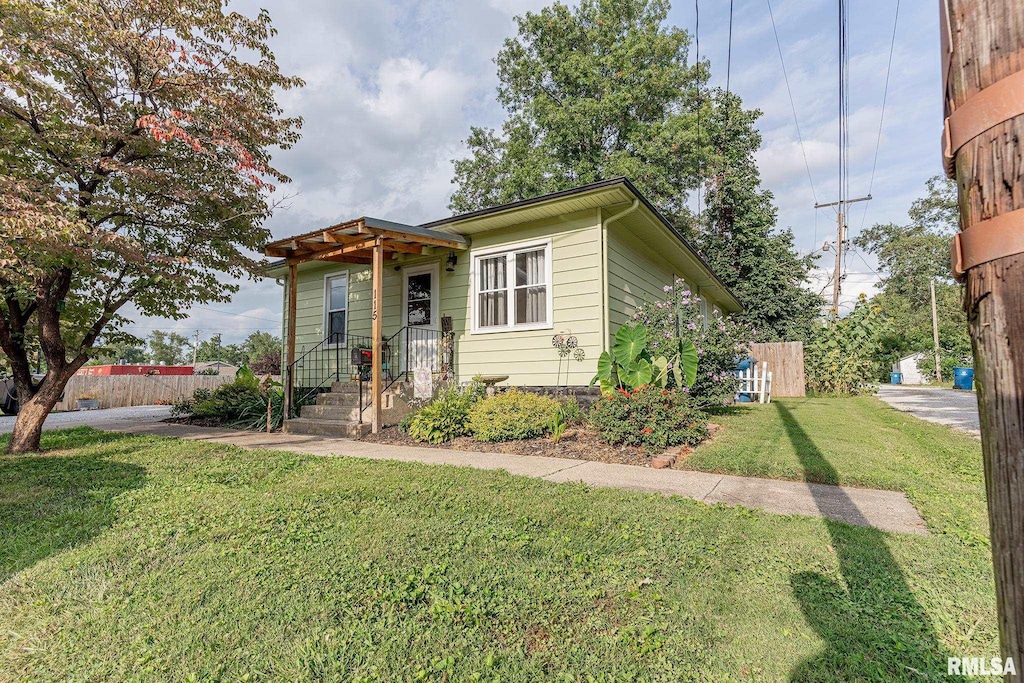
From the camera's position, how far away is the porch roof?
24.4ft

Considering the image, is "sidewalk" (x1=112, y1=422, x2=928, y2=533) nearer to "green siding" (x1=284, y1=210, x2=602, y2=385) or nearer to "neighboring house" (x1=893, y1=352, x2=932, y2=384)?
"green siding" (x1=284, y1=210, x2=602, y2=385)

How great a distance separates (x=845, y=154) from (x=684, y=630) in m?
12.2

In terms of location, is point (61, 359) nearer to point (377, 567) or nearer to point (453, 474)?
point (453, 474)

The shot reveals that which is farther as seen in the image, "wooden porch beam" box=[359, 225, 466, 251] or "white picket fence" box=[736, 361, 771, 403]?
"white picket fence" box=[736, 361, 771, 403]

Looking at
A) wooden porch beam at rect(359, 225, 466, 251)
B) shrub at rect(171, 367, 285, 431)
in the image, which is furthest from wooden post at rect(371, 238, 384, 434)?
shrub at rect(171, 367, 285, 431)

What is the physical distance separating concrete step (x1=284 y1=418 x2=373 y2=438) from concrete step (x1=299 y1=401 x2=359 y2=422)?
5.3 inches

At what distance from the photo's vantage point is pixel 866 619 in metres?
2.06

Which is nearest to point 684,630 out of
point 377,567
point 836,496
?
point 377,567

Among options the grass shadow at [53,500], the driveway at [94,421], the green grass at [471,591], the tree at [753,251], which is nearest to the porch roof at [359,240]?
the grass shadow at [53,500]

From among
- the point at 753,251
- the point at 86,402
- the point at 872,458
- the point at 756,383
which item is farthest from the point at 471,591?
the point at 86,402

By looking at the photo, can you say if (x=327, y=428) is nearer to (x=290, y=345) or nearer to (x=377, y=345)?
(x=377, y=345)

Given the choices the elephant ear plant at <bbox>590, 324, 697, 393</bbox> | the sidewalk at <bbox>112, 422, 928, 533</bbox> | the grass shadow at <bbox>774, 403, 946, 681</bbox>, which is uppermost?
the elephant ear plant at <bbox>590, 324, 697, 393</bbox>

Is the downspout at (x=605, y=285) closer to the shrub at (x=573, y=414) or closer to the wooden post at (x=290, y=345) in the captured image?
the shrub at (x=573, y=414)

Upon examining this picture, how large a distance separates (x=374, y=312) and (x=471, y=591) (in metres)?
5.86
